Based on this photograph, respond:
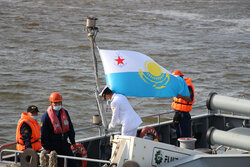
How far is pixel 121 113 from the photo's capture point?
7.64 meters

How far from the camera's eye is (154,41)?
33.0 m

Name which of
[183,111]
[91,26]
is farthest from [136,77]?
[183,111]

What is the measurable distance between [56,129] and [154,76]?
77.3 inches

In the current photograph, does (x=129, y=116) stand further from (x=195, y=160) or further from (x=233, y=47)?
(x=233, y=47)

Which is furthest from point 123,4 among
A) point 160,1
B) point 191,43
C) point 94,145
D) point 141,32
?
point 94,145

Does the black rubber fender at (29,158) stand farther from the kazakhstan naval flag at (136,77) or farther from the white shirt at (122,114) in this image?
the kazakhstan naval flag at (136,77)

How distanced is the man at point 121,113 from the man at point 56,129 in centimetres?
65

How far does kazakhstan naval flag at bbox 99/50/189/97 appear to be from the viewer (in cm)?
821

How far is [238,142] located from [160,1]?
46.3 m

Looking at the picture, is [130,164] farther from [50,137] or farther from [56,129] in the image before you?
[50,137]

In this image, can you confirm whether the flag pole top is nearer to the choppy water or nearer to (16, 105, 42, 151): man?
(16, 105, 42, 151): man

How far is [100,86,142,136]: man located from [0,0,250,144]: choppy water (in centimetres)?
648

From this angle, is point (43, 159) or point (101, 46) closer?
point (43, 159)

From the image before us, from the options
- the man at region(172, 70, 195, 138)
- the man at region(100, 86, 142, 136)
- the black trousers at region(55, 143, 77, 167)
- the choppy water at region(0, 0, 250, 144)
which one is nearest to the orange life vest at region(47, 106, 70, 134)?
the black trousers at region(55, 143, 77, 167)
